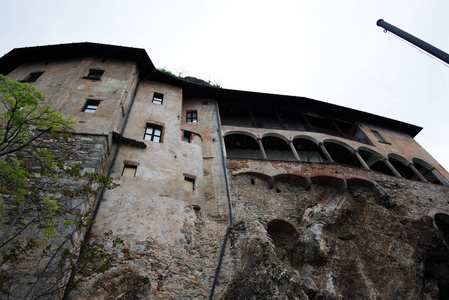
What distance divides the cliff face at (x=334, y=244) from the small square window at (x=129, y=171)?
4.83m

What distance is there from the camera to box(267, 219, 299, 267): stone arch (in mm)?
12141

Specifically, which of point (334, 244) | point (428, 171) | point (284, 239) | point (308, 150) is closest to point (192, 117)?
point (308, 150)

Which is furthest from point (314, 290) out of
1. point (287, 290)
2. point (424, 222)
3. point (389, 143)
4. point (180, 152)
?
point (389, 143)

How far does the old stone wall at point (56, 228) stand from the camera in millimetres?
6250

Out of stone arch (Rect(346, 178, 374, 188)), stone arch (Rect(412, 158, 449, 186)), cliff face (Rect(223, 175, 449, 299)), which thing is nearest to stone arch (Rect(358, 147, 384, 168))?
stone arch (Rect(412, 158, 449, 186))

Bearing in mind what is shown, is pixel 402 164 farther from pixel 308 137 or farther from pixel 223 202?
pixel 223 202

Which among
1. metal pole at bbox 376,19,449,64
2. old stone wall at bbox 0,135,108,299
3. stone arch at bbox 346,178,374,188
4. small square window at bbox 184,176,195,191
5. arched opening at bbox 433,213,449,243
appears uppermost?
metal pole at bbox 376,19,449,64

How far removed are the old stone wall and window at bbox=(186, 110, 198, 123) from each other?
8331mm

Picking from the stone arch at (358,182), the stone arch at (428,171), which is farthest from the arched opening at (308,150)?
the stone arch at (428,171)

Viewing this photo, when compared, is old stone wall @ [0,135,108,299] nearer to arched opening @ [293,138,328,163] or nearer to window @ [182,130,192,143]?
window @ [182,130,192,143]

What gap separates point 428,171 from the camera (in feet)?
68.6

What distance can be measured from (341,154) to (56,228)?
1973 centimetres

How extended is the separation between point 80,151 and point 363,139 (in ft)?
66.0

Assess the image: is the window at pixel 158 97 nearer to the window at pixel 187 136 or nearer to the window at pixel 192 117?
the window at pixel 192 117
